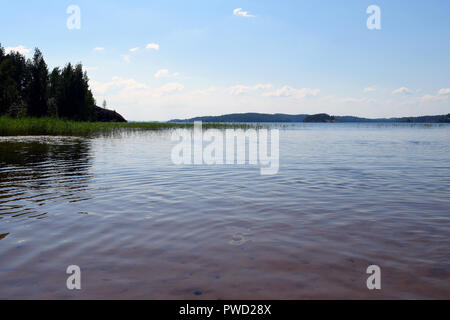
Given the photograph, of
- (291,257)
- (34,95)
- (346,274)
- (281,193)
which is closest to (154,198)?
(281,193)

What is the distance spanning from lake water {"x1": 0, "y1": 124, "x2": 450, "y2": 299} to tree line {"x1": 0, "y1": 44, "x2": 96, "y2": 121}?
221 feet

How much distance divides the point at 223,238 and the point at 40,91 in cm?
8206

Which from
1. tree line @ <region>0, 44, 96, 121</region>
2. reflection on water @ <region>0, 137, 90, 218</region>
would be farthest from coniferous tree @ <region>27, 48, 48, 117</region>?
reflection on water @ <region>0, 137, 90, 218</region>

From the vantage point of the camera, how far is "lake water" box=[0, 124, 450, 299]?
4.32 meters

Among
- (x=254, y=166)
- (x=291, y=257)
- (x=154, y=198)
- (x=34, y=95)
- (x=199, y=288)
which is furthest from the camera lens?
(x=34, y=95)

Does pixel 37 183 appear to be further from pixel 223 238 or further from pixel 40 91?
pixel 40 91

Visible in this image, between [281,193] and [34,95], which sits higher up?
[34,95]

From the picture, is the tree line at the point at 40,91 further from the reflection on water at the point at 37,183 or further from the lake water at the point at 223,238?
the lake water at the point at 223,238

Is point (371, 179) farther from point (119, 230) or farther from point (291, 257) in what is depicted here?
point (119, 230)

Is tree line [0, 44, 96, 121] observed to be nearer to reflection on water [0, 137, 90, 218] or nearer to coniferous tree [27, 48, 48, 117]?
coniferous tree [27, 48, 48, 117]

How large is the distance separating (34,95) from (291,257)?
3285 inches

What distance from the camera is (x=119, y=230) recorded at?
254 inches

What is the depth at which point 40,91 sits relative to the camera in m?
73.3

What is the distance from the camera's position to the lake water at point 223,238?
4316 millimetres
